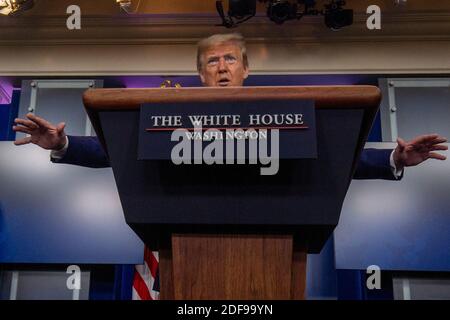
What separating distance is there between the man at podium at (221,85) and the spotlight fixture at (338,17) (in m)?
1.73

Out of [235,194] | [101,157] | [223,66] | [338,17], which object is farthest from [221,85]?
[338,17]

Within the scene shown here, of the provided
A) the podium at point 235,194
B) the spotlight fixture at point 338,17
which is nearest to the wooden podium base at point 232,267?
the podium at point 235,194

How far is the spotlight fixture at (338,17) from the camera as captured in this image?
3.00m

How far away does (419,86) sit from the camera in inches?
129

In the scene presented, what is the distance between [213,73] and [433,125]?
2.25 m

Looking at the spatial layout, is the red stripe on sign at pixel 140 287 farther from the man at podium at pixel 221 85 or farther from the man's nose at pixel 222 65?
the man's nose at pixel 222 65

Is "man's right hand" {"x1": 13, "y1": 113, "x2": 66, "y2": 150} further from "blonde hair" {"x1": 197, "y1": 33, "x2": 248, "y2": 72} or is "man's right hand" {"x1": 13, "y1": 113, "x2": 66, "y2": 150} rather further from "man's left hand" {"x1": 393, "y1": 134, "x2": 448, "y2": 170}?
"man's left hand" {"x1": 393, "y1": 134, "x2": 448, "y2": 170}

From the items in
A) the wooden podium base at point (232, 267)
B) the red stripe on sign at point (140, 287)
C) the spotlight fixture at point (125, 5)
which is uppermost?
the spotlight fixture at point (125, 5)

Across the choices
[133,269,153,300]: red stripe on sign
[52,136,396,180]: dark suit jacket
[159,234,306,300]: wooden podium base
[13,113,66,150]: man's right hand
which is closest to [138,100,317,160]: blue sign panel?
[159,234,306,300]: wooden podium base

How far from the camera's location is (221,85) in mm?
1300

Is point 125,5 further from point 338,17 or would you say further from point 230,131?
point 230,131

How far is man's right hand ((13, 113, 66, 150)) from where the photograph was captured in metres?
0.93

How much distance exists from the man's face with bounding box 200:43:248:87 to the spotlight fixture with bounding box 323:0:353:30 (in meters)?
1.77
